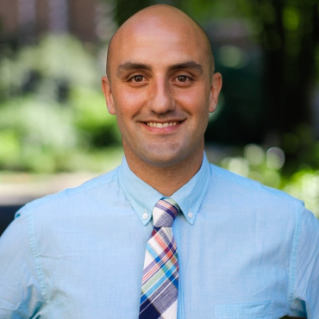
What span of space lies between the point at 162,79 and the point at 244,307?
0.86 metres

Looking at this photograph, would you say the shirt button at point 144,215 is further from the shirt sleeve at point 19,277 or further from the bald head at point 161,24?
the bald head at point 161,24

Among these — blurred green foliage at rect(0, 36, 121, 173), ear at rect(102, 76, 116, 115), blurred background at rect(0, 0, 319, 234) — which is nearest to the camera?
ear at rect(102, 76, 116, 115)

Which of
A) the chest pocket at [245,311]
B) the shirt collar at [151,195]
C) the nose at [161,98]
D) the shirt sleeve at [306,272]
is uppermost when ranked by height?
the nose at [161,98]

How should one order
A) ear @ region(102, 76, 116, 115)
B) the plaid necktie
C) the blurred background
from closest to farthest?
the plaid necktie → ear @ region(102, 76, 116, 115) → the blurred background

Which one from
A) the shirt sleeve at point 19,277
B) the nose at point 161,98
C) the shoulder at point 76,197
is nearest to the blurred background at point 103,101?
the shoulder at point 76,197

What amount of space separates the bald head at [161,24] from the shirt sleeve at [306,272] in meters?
0.71

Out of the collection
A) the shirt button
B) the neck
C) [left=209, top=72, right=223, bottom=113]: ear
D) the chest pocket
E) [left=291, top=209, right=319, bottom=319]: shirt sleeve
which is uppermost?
[left=209, top=72, right=223, bottom=113]: ear

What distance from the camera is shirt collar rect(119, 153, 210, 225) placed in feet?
6.90

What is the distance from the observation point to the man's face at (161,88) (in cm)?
199

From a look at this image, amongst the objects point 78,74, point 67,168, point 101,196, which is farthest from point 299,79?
point 78,74

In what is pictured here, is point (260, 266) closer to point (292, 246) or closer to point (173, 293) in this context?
point (292, 246)

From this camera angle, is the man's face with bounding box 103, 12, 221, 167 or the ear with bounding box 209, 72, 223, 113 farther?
the ear with bounding box 209, 72, 223, 113

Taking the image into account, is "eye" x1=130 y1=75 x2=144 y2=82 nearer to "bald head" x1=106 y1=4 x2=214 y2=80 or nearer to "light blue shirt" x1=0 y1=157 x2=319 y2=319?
"bald head" x1=106 y1=4 x2=214 y2=80

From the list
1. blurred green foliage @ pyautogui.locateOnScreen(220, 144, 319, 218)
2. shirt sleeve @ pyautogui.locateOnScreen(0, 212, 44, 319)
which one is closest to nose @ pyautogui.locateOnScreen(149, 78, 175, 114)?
shirt sleeve @ pyautogui.locateOnScreen(0, 212, 44, 319)
